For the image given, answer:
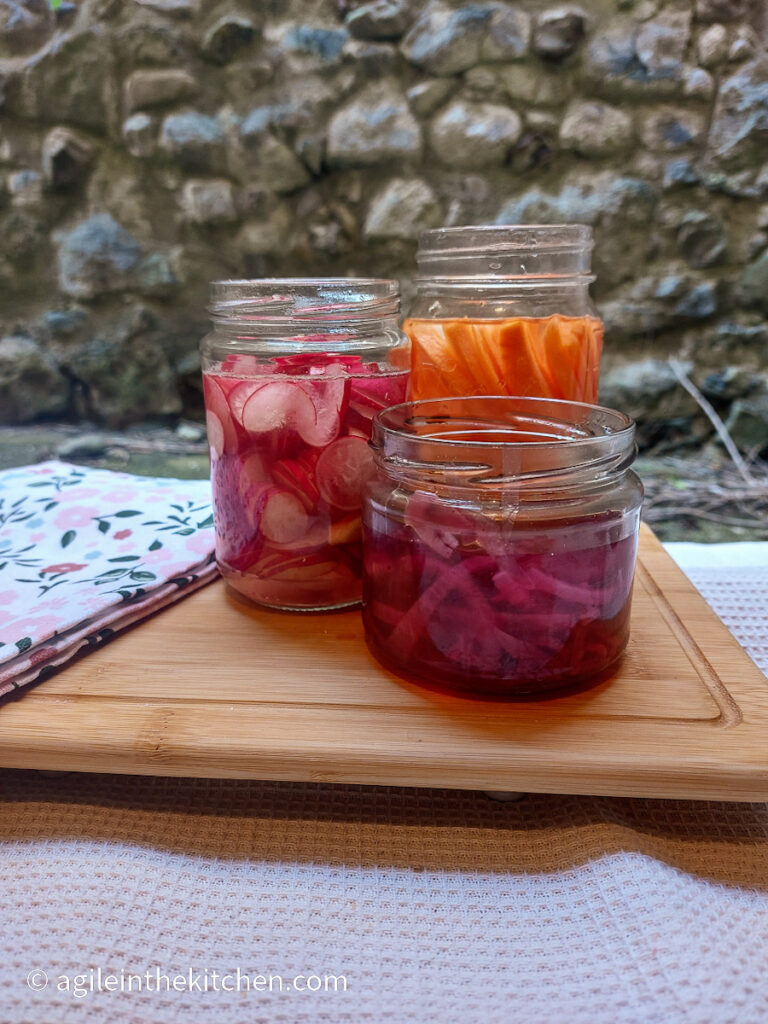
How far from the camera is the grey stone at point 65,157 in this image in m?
1.65

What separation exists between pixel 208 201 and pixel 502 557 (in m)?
1.40

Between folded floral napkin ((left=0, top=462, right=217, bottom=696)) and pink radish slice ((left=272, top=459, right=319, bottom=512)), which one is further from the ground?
pink radish slice ((left=272, top=459, right=319, bottom=512))

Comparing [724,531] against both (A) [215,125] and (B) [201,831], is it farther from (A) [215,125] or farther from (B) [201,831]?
(A) [215,125]

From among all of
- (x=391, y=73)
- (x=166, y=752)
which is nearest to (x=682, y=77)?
(x=391, y=73)

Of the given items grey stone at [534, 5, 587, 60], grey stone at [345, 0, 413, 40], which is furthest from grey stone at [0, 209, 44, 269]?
grey stone at [534, 5, 587, 60]

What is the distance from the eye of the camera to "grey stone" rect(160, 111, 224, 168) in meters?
1.63

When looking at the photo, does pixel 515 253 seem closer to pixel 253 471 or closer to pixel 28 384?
pixel 253 471

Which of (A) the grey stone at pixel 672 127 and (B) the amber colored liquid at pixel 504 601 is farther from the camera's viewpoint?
(A) the grey stone at pixel 672 127

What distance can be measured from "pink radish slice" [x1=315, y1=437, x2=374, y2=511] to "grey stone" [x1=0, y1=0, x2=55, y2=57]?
1.49 metres

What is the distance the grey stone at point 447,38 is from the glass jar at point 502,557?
1.26 m

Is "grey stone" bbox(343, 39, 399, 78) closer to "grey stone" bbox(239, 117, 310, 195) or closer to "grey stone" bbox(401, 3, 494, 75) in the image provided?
"grey stone" bbox(401, 3, 494, 75)

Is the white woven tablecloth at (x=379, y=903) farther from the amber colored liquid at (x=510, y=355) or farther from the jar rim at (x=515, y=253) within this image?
the jar rim at (x=515, y=253)

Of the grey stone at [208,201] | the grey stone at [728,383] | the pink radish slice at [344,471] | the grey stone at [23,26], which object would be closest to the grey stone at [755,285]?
the grey stone at [728,383]

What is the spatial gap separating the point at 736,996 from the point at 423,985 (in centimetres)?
16
